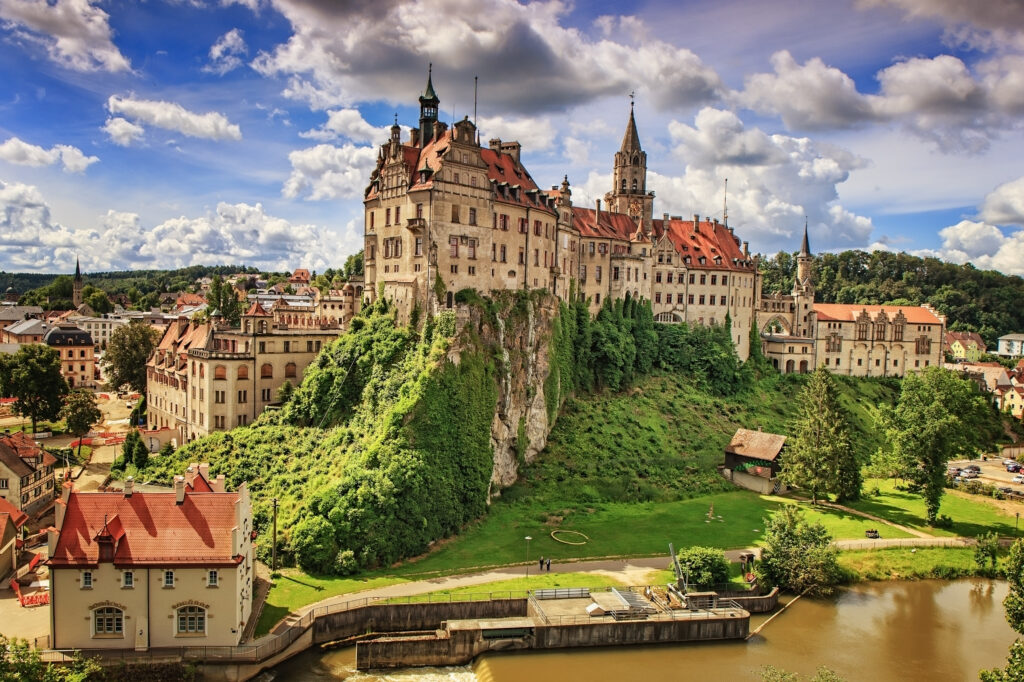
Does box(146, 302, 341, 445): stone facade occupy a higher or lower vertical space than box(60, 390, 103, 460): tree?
higher

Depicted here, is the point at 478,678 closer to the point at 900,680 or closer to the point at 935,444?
the point at 900,680

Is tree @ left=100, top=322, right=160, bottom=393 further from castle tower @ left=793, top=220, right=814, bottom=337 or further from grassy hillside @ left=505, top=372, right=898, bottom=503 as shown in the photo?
castle tower @ left=793, top=220, right=814, bottom=337

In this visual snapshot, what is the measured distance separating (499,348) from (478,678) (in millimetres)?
25771

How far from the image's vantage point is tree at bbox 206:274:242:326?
92.8 meters

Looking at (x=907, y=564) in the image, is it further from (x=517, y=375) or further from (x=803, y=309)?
(x=803, y=309)

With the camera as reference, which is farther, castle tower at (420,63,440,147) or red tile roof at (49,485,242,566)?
castle tower at (420,63,440,147)

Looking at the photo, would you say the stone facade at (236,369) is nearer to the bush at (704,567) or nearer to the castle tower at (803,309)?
the bush at (704,567)

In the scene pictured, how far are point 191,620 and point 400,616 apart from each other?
9.39m

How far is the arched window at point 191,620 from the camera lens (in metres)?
32.3

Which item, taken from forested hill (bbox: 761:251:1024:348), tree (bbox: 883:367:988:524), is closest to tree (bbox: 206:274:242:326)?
tree (bbox: 883:367:988:524)

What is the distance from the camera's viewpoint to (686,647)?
3728cm

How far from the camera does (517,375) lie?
56.8 m

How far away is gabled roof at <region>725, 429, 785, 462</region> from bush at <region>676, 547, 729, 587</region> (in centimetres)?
2103

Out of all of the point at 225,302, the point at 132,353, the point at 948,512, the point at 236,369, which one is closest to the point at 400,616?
the point at 236,369
